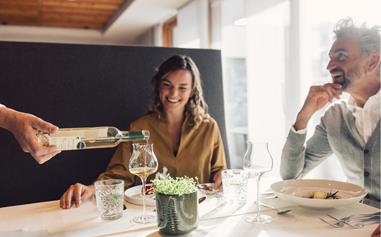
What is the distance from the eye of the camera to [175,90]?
1.65 m

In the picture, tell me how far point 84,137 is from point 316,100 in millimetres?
919

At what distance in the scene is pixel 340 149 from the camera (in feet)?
4.75

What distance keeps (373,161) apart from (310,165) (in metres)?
0.27

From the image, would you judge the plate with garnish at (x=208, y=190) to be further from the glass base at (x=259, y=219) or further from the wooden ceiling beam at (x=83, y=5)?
the wooden ceiling beam at (x=83, y=5)

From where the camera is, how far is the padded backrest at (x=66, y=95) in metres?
1.69

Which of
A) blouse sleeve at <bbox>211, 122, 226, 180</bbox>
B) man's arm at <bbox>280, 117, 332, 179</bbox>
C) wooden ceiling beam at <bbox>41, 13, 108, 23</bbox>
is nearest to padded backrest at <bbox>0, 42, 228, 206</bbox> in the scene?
blouse sleeve at <bbox>211, 122, 226, 180</bbox>

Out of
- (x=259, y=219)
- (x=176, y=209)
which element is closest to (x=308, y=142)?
(x=259, y=219)

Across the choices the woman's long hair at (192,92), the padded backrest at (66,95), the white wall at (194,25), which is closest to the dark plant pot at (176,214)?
the woman's long hair at (192,92)

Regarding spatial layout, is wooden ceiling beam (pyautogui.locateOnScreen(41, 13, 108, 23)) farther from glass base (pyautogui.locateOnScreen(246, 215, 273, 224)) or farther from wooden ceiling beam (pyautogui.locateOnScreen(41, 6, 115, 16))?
glass base (pyautogui.locateOnScreen(246, 215, 273, 224))

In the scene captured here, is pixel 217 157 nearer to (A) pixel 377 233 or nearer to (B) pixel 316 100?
(B) pixel 316 100

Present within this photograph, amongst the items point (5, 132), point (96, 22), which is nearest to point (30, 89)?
point (5, 132)

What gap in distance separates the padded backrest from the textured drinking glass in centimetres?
81

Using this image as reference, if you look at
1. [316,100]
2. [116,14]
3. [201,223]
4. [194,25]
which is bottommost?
[201,223]

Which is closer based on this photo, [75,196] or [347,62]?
[75,196]
